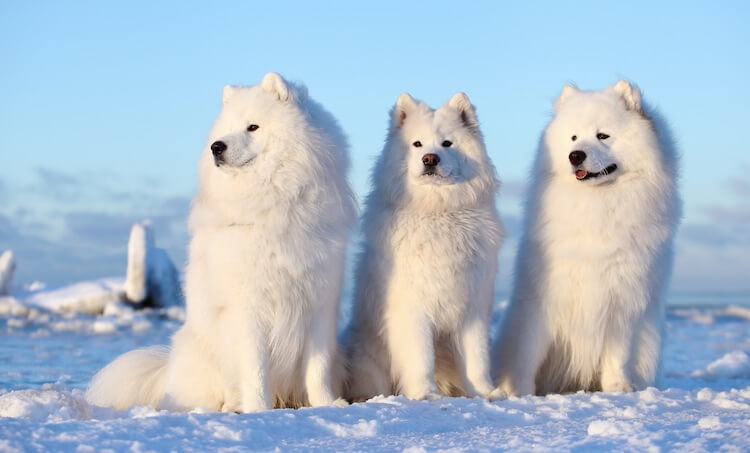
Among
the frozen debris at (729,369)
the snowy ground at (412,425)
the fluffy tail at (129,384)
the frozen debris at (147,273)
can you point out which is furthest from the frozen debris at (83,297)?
the frozen debris at (729,369)

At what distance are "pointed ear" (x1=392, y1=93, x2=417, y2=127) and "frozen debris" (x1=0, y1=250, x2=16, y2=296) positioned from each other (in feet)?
48.3

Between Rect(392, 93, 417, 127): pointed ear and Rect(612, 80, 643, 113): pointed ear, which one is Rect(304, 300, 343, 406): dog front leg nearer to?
Rect(392, 93, 417, 127): pointed ear

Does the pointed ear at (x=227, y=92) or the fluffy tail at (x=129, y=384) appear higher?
the pointed ear at (x=227, y=92)

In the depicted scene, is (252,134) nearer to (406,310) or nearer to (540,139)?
(406,310)

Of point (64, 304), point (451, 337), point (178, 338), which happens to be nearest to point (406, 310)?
point (451, 337)

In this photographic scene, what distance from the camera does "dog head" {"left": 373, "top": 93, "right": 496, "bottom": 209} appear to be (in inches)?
210

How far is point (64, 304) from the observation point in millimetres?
16031

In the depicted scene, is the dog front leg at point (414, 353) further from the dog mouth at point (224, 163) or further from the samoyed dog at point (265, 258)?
the dog mouth at point (224, 163)

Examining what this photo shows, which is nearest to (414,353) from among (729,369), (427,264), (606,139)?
(427,264)

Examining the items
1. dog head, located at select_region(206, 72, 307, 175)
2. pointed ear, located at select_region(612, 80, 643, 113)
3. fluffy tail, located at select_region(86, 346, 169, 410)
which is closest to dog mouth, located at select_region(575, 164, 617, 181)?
pointed ear, located at select_region(612, 80, 643, 113)

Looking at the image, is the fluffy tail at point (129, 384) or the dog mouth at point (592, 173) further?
the dog mouth at point (592, 173)

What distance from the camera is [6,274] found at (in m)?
17.7

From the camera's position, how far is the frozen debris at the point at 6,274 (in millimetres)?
17594

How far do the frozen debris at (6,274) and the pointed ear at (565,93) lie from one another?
15.3 m
